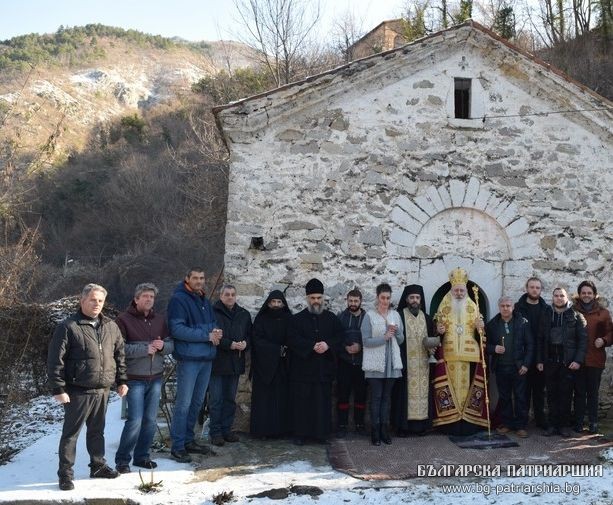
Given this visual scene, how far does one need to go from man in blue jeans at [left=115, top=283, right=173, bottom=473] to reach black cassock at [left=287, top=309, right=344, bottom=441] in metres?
1.55

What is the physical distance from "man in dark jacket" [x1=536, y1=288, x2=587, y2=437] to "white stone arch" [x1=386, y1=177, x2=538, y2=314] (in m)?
0.85

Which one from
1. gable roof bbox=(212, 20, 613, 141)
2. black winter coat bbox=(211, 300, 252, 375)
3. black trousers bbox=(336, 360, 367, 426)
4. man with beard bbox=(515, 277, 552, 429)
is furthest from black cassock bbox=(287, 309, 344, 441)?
gable roof bbox=(212, 20, 613, 141)

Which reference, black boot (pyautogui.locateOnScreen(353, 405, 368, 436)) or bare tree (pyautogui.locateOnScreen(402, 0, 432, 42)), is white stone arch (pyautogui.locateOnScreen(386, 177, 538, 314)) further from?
bare tree (pyautogui.locateOnScreen(402, 0, 432, 42))

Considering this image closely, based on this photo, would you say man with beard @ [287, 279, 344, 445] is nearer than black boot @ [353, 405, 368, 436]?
Yes

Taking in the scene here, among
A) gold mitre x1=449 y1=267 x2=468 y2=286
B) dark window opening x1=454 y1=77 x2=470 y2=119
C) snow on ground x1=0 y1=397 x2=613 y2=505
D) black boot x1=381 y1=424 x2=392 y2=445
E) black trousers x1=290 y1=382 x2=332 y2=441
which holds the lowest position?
snow on ground x1=0 y1=397 x2=613 y2=505

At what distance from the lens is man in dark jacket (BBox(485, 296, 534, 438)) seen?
6719 mm

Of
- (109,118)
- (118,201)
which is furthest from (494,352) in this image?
(109,118)

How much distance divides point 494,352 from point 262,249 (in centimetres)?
293

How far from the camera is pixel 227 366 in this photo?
630 centimetres

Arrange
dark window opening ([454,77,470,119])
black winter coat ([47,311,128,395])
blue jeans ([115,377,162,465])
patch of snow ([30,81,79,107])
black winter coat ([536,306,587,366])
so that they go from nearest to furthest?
1. black winter coat ([47,311,128,395])
2. blue jeans ([115,377,162,465])
3. black winter coat ([536,306,587,366])
4. dark window opening ([454,77,470,119])
5. patch of snow ([30,81,79,107])

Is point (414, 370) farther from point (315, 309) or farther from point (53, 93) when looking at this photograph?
point (53, 93)

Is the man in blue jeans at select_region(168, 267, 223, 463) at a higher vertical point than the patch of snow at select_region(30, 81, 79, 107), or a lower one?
lower

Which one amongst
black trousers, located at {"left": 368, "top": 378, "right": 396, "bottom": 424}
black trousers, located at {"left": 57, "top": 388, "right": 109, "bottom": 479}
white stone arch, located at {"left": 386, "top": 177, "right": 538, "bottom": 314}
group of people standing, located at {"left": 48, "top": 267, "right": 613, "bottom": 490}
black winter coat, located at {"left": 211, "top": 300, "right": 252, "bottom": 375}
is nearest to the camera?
black trousers, located at {"left": 57, "top": 388, "right": 109, "bottom": 479}

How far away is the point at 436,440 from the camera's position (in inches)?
262
